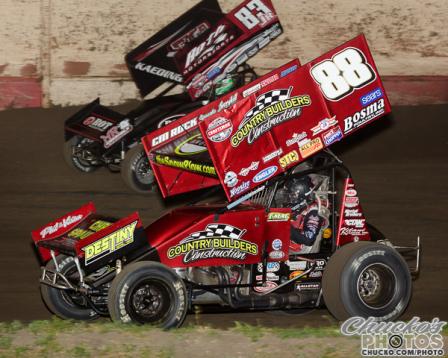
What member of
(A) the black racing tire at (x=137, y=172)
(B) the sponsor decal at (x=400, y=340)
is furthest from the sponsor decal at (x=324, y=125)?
(A) the black racing tire at (x=137, y=172)

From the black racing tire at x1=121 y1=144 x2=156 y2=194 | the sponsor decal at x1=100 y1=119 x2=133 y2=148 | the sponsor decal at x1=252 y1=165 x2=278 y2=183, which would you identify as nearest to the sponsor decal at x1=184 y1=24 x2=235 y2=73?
the sponsor decal at x1=100 y1=119 x2=133 y2=148

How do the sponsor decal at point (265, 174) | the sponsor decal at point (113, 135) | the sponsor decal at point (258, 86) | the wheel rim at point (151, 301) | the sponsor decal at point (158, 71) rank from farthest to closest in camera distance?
the sponsor decal at point (158, 71) → the sponsor decal at point (113, 135) → the sponsor decal at point (258, 86) → the sponsor decal at point (265, 174) → the wheel rim at point (151, 301)

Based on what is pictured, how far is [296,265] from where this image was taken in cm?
763

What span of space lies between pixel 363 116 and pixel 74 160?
19.7 ft

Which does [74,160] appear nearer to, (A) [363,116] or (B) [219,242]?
(B) [219,242]

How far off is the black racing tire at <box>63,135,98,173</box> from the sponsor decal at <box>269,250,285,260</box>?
5539 millimetres

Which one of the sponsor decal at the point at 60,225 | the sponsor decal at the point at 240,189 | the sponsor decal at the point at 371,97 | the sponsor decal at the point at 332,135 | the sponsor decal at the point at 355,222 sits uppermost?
the sponsor decal at the point at 371,97

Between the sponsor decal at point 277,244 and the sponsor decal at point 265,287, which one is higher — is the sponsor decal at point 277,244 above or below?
above

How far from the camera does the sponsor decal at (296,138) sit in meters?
7.32

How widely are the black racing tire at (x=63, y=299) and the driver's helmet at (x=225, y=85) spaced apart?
5.46 meters

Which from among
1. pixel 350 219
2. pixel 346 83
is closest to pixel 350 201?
pixel 350 219

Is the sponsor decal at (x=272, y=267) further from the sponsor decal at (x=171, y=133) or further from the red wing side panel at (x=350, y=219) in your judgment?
the sponsor decal at (x=171, y=133)

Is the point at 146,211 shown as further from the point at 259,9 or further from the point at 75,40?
the point at 75,40

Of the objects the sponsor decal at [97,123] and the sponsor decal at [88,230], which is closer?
the sponsor decal at [88,230]
